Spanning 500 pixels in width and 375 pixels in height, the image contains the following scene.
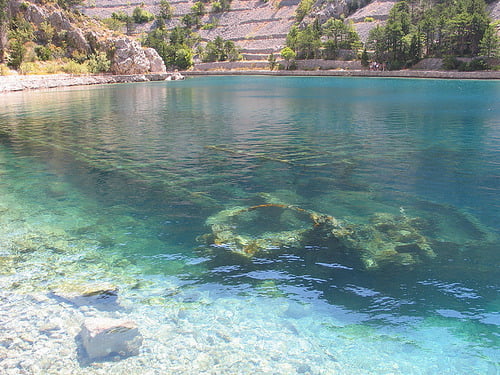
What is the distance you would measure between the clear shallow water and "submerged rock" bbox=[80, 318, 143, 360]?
0.79 ft

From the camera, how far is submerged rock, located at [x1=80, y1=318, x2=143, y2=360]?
6340 mm

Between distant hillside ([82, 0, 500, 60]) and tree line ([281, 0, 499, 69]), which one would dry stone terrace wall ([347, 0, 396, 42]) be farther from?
tree line ([281, 0, 499, 69])

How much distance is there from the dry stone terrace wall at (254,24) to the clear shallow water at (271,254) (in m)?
120

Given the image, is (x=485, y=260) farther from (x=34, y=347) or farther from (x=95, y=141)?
(x=95, y=141)

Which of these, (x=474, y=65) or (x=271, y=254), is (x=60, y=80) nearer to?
(x=474, y=65)

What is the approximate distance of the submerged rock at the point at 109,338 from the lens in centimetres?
634

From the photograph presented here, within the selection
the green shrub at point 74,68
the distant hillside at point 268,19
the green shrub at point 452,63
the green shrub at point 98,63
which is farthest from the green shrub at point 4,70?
the green shrub at point 452,63

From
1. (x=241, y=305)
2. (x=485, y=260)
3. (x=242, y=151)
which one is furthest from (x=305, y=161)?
(x=241, y=305)

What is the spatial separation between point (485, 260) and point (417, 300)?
2410mm

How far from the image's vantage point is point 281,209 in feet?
40.2

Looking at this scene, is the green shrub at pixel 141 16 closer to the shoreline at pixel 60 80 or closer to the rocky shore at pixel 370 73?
the rocky shore at pixel 370 73

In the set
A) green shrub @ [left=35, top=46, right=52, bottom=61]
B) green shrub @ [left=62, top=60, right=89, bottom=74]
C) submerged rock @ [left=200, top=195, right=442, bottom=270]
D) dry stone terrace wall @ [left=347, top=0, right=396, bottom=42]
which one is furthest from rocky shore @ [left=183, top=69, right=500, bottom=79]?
submerged rock @ [left=200, top=195, right=442, bottom=270]

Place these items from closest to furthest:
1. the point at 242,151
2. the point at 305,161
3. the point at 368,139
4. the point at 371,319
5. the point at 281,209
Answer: the point at 371,319 → the point at 281,209 → the point at 305,161 → the point at 242,151 → the point at 368,139

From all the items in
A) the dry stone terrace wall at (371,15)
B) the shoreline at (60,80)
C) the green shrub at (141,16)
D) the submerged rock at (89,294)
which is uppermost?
the green shrub at (141,16)
